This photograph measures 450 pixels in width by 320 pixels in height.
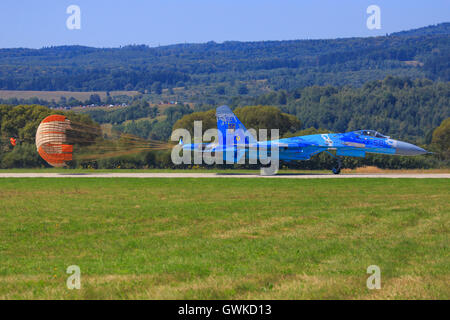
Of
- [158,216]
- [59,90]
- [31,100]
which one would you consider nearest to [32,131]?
[158,216]

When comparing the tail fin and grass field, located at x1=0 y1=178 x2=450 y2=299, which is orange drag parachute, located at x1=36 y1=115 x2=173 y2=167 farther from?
grass field, located at x1=0 y1=178 x2=450 y2=299

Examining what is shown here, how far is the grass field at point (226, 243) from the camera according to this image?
948cm

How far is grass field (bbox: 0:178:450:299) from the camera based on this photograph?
31.1ft

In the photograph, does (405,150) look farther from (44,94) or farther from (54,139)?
(44,94)

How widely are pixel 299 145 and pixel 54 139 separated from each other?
1454 cm

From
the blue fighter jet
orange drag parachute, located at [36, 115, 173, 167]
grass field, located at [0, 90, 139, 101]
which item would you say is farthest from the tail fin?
grass field, located at [0, 90, 139, 101]

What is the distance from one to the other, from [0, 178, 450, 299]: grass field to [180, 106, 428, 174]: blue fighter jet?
8458 mm

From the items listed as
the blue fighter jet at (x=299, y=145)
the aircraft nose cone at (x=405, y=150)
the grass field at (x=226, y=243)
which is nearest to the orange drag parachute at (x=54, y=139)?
the blue fighter jet at (x=299, y=145)

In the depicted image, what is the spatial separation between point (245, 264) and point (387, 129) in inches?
4261

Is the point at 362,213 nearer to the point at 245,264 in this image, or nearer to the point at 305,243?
the point at 305,243

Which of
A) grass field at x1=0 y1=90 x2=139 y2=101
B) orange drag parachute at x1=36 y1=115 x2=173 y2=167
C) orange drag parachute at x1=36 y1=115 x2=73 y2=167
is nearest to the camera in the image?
orange drag parachute at x1=36 y1=115 x2=73 y2=167

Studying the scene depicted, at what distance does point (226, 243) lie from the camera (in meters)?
13.6

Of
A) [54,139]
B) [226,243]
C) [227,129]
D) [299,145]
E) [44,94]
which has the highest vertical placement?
[44,94]

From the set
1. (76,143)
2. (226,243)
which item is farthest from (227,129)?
(226,243)
